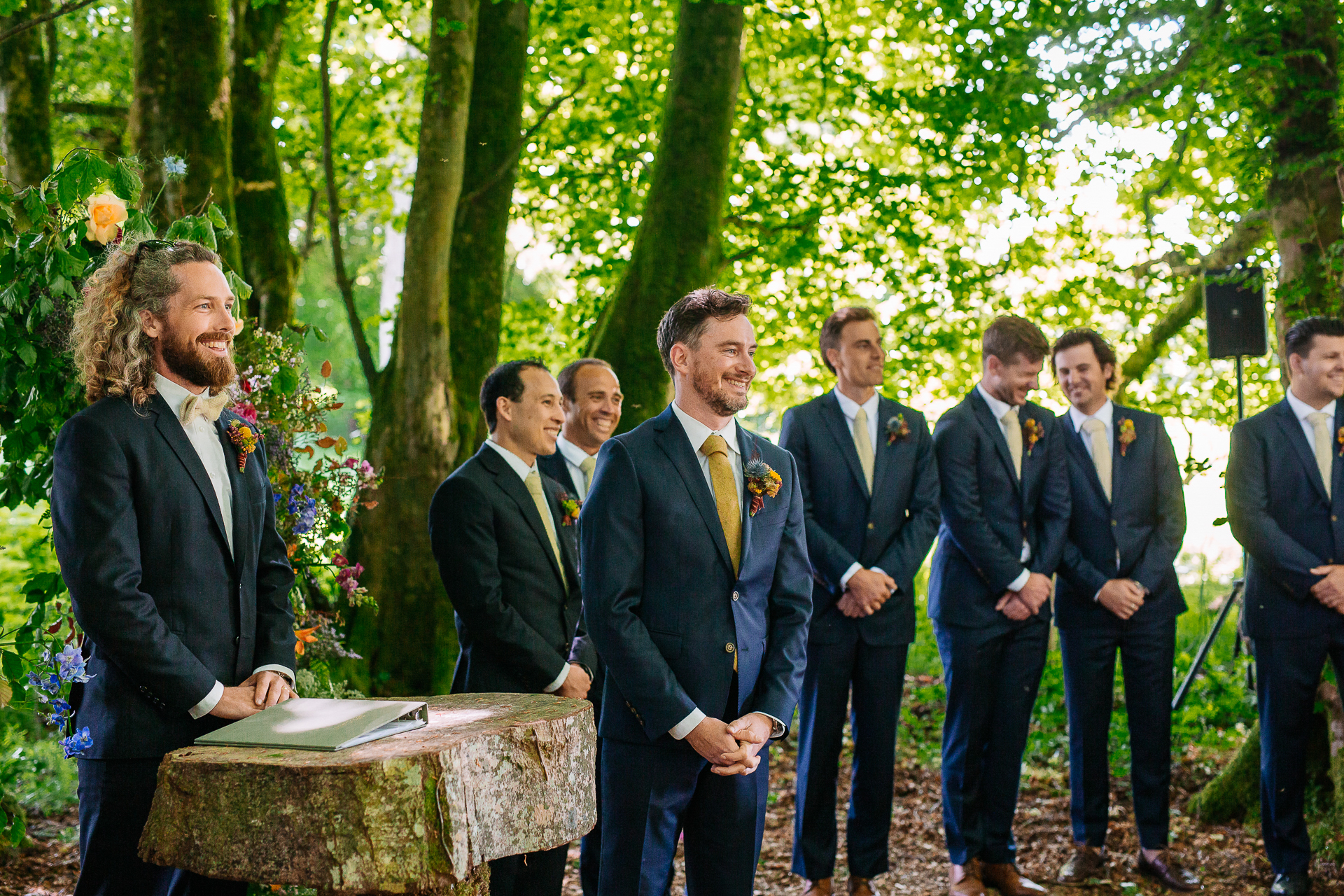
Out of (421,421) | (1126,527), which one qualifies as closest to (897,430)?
(1126,527)

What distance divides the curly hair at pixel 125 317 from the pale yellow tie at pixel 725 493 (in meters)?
1.47

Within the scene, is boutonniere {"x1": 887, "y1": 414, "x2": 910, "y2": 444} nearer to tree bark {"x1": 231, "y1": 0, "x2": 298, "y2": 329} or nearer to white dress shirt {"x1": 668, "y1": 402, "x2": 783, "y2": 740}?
white dress shirt {"x1": 668, "y1": 402, "x2": 783, "y2": 740}

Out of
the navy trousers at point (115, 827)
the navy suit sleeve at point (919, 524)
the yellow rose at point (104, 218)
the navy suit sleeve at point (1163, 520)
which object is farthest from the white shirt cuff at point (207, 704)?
the navy suit sleeve at point (1163, 520)

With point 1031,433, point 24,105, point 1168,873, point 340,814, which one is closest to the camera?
point 340,814

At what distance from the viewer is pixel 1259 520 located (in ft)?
16.1

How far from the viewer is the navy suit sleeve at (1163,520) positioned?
5.10 m

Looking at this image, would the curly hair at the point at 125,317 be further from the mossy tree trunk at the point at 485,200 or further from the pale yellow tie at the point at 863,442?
the mossy tree trunk at the point at 485,200

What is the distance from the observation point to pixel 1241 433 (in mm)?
5078

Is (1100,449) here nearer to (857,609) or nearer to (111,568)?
(857,609)

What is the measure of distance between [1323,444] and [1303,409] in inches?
7.0

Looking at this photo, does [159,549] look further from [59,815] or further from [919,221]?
[919,221]

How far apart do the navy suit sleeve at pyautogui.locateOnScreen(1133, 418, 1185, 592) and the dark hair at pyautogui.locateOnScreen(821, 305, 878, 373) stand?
1567mm

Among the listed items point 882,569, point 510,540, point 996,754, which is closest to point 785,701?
point 510,540

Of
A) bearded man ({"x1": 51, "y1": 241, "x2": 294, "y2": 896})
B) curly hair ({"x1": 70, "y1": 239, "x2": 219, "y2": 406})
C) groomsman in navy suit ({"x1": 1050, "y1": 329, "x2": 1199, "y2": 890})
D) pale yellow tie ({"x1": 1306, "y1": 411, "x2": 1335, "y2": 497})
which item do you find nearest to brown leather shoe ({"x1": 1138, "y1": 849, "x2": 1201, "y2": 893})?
groomsman in navy suit ({"x1": 1050, "y1": 329, "x2": 1199, "y2": 890})
